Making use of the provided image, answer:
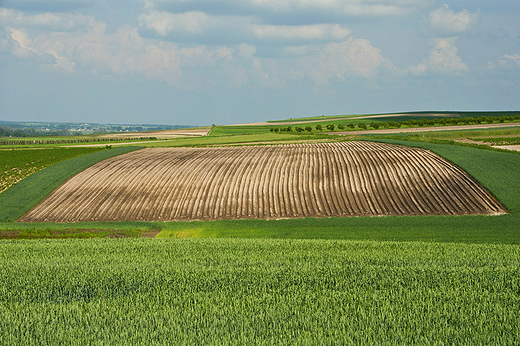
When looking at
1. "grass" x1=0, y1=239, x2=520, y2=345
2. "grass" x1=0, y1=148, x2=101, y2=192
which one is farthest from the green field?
"grass" x1=0, y1=148, x2=101, y2=192

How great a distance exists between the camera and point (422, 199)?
28234 millimetres

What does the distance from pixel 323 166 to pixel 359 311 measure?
2596cm

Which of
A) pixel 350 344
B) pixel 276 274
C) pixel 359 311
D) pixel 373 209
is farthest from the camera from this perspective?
pixel 373 209

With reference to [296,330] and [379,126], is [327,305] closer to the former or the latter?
[296,330]

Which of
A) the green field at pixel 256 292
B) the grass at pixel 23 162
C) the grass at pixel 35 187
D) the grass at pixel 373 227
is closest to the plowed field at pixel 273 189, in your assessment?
the grass at pixel 35 187

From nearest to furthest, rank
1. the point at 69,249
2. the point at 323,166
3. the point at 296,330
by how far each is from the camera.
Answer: the point at 296,330 → the point at 69,249 → the point at 323,166

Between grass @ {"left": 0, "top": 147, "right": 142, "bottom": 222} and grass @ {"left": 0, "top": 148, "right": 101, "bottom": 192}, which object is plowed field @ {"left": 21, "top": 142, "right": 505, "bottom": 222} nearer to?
grass @ {"left": 0, "top": 147, "right": 142, "bottom": 222}

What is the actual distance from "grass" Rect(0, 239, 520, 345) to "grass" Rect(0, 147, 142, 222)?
1601 centimetres

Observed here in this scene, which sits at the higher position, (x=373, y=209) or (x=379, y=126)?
(x=379, y=126)

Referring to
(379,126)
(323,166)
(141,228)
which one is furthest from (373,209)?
(379,126)

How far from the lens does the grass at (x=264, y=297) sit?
910cm

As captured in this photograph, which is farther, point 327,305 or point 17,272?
point 17,272

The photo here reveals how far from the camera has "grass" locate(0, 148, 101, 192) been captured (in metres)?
39.0

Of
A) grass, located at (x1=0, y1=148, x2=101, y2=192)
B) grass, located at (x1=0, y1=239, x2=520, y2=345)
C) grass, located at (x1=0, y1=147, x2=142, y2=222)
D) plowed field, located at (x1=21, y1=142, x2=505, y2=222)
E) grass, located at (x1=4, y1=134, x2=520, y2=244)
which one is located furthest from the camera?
grass, located at (x1=0, y1=148, x2=101, y2=192)
